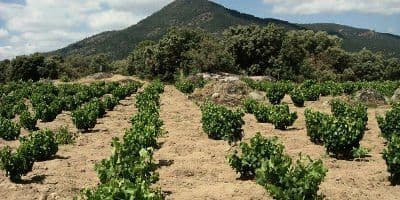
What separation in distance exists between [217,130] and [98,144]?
500 centimetres

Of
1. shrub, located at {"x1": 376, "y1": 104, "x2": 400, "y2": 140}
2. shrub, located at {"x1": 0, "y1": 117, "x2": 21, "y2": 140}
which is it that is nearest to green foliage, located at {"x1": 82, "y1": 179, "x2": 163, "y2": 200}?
shrub, located at {"x1": 376, "y1": 104, "x2": 400, "y2": 140}

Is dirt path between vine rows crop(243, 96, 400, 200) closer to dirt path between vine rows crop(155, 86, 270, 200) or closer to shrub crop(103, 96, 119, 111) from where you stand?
dirt path between vine rows crop(155, 86, 270, 200)

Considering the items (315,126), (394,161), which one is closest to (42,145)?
(315,126)

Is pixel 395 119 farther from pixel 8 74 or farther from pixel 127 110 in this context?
pixel 8 74

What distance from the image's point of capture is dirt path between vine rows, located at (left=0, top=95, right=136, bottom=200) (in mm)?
13773

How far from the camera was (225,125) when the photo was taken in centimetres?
2073

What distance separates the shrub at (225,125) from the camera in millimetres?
20703

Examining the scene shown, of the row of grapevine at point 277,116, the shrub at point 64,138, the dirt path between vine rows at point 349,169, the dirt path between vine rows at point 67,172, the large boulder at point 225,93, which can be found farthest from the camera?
the large boulder at point 225,93

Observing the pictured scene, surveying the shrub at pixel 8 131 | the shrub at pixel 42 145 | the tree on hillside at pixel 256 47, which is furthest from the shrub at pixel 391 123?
the tree on hillside at pixel 256 47

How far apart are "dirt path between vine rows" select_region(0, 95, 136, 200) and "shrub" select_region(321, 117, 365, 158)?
7828 mm

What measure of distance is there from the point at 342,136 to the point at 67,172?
29.4ft

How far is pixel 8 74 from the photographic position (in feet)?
291

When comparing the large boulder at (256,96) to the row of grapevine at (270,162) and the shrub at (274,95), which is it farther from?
the row of grapevine at (270,162)

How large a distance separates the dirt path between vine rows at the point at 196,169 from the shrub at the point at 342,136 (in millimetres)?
3631
